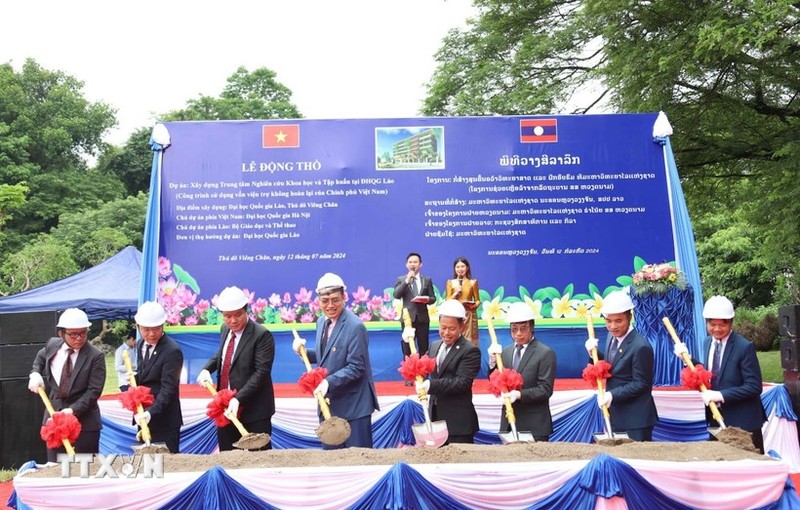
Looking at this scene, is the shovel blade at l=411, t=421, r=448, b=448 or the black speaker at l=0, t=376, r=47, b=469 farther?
the black speaker at l=0, t=376, r=47, b=469

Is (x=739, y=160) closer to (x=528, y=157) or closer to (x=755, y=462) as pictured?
(x=528, y=157)

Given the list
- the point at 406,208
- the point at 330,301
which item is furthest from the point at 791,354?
the point at 330,301

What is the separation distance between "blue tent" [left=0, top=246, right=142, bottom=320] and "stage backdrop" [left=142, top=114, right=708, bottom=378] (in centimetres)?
434

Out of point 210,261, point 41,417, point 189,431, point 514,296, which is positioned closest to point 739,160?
point 514,296

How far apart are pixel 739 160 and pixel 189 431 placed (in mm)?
9102

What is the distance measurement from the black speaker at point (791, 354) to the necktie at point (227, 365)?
4.49 meters

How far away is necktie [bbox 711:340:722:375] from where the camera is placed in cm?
458

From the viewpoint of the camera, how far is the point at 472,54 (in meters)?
16.2

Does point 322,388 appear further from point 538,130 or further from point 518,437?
point 538,130

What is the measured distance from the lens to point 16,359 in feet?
22.3

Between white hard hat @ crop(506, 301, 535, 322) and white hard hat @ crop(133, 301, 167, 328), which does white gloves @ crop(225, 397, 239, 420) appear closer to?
white hard hat @ crop(133, 301, 167, 328)

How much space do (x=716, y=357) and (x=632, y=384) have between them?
60 centimetres

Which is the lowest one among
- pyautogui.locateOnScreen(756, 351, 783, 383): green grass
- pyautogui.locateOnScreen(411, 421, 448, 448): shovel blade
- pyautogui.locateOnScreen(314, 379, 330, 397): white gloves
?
pyautogui.locateOnScreen(756, 351, 783, 383): green grass

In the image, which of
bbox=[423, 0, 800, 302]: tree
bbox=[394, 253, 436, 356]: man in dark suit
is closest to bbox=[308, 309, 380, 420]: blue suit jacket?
bbox=[394, 253, 436, 356]: man in dark suit
